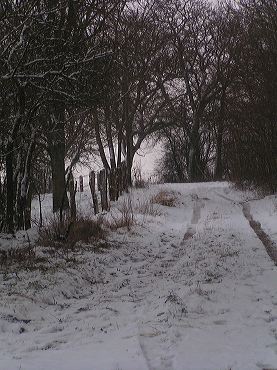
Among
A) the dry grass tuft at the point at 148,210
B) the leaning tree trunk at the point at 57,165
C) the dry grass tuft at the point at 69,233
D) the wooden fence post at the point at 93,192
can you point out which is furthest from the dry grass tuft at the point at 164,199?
the dry grass tuft at the point at 69,233

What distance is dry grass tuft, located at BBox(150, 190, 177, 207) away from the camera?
16875 millimetres

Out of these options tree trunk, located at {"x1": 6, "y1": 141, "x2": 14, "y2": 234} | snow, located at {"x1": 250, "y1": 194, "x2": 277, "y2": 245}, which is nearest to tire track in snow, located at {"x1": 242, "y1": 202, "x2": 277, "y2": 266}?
snow, located at {"x1": 250, "y1": 194, "x2": 277, "y2": 245}

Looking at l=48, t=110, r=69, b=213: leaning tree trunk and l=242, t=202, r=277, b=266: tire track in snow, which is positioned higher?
l=48, t=110, r=69, b=213: leaning tree trunk

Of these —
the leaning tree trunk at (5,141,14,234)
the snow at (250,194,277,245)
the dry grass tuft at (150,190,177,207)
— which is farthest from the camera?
the dry grass tuft at (150,190,177,207)

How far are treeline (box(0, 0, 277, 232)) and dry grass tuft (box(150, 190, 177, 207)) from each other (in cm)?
283

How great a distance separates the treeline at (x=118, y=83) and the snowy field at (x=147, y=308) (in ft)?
8.82

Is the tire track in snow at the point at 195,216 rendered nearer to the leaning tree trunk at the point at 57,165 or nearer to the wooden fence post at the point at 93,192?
the wooden fence post at the point at 93,192

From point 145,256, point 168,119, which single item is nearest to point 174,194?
point 145,256

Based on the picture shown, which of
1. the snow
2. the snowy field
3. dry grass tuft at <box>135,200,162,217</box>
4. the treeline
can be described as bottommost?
the snowy field

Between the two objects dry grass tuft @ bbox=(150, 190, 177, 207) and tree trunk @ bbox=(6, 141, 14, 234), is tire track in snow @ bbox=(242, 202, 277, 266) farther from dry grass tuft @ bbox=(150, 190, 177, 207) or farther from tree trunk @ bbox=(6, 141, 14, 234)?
tree trunk @ bbox=(6, 141, 14, 234)

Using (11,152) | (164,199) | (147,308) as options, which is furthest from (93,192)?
(147,308)

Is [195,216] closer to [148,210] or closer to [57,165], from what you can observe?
[148,210]

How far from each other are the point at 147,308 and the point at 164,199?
36.2 feet

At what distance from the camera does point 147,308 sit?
6223mm
